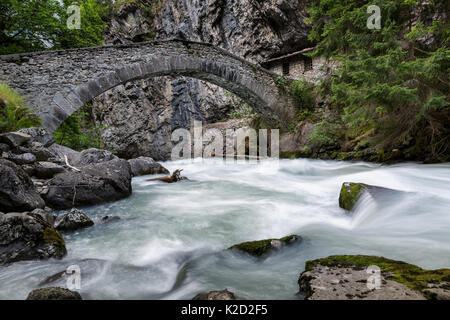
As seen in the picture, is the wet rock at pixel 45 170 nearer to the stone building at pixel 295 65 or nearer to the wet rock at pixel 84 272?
the wet rock at pixel 84 272

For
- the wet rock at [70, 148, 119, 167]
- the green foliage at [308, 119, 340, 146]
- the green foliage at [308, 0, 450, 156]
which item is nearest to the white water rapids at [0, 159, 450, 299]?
the green foliage at [308, 0, 450, 156]

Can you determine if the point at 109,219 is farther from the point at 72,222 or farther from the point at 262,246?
the point at 262,246

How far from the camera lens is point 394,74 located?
4543 millimetres

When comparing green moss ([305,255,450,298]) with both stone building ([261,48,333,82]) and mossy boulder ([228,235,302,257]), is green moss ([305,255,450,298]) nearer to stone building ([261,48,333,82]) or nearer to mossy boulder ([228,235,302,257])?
mossy boulder ([228,235,302,257])

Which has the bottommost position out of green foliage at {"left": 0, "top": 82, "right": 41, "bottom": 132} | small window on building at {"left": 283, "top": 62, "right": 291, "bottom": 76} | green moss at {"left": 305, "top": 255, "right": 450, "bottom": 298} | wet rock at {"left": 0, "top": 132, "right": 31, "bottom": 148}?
green moss at {"left": 305, "top": 255, "right": 450, "bottom": 298}

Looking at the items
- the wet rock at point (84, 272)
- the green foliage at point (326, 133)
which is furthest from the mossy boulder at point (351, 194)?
the green foliage at point (326, 133)

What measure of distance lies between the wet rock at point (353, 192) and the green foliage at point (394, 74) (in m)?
1.58

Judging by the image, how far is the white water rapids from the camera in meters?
1.90

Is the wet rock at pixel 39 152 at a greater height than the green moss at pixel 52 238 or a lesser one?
greater

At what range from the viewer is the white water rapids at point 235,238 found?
1.90 metres

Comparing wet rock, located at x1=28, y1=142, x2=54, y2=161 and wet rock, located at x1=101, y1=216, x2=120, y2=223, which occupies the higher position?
wet rock, located at x1=28, y1=142, x2=54, y2=161

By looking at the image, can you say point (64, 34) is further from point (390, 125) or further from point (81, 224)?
point (390, 125)

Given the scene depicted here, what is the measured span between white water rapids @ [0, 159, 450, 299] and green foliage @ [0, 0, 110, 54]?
11.1 m
